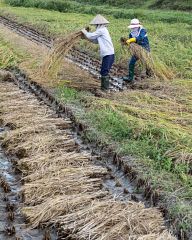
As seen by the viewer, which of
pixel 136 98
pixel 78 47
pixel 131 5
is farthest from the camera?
pixel 131 5

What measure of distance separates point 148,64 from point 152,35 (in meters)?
5.54

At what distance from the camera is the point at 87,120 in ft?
20.5

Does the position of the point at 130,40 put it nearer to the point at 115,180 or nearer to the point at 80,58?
the point at 80,58

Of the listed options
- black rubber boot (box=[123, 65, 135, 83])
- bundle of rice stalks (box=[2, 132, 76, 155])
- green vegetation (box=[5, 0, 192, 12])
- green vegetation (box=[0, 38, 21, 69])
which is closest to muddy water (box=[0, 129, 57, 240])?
bundle of rice stalks (box=[2, 132, 76, 155])

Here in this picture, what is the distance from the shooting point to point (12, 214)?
3.98 meters

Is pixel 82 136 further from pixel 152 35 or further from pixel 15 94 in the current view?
pixel 152 35

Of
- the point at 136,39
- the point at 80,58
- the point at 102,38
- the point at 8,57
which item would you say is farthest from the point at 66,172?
the point at 80,58

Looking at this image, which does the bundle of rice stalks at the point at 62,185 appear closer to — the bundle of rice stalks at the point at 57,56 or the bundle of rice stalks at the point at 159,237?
the bundle of rice stalks at the point at 159,237

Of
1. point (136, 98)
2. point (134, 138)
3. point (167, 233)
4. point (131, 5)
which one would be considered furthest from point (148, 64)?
point (131, 5)

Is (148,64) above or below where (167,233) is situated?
above

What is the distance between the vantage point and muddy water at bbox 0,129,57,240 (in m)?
3.73

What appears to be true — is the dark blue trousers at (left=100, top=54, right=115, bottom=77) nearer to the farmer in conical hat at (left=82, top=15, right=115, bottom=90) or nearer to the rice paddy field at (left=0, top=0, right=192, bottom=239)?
the farmer in conical hat at (left=82, top=15, right=115, bottom=90)

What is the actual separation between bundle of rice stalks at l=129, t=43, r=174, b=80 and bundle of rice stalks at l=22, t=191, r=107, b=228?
4.47 m

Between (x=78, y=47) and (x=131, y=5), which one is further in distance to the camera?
(x=131, y=5)
